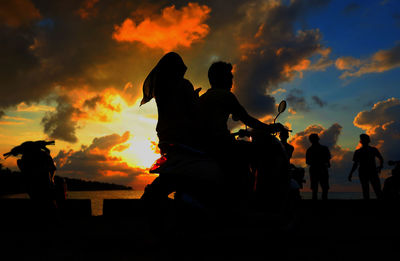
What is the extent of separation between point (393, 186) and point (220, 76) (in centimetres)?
891

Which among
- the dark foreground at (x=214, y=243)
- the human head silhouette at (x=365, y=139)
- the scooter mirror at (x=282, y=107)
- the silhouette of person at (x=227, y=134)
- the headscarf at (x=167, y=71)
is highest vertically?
the human head silhouette at (x=365, y=139)

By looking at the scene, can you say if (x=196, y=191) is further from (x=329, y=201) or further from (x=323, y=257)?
(x=329, y=201)

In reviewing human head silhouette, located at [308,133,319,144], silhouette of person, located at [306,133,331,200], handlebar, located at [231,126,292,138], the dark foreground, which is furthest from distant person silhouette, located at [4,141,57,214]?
human head silhouette, located at [308,133,319,144]

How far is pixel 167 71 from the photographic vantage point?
4.06 meters

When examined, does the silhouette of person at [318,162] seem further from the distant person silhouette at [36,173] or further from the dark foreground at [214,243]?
the distant person silhouette at [36,173]

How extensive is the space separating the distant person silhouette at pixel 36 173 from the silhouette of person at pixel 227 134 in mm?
5198

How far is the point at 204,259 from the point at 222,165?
95cm

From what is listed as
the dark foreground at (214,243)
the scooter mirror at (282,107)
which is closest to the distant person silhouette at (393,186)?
the dark foreground at (214,243)

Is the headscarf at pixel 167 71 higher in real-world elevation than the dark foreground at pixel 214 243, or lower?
higher

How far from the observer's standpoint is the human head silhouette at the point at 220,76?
4445 millimetres

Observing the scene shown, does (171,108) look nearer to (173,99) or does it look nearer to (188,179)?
(173,99)

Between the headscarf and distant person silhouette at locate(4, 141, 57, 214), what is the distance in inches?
193

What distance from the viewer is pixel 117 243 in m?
4.77

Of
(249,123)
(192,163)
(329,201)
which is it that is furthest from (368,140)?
(192,163)
